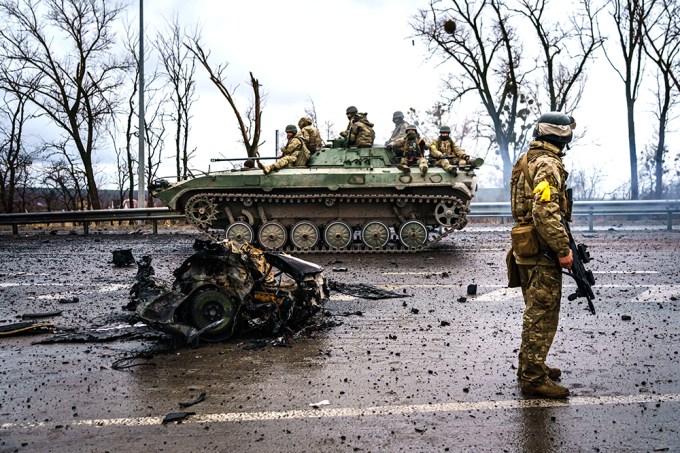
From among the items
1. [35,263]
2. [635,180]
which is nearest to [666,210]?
[635,180]

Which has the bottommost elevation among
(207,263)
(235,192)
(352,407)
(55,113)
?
(352,407)

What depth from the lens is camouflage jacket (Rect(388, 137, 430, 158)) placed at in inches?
625

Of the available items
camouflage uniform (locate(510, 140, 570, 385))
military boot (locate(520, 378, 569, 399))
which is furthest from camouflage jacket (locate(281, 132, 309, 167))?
military boot (locate(520, 378, 569, 399))

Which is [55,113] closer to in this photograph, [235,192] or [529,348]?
[235,192]

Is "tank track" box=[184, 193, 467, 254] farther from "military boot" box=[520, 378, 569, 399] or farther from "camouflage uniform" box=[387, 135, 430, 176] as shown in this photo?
"military boot" box=[520, 378, 569, 399]

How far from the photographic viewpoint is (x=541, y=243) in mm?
5160

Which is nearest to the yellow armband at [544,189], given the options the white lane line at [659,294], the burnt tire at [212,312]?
the burnt tire at [212,312]

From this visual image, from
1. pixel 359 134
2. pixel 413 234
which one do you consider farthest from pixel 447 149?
pixel 413 234

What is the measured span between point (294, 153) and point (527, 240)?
11230mm

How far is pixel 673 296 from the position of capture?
28.7 feet

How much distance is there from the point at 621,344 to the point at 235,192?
34.5 feet

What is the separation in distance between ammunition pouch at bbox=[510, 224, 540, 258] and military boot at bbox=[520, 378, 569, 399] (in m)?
0.93

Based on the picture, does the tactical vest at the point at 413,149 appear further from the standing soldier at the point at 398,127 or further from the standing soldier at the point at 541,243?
the standing soldier at the point at 541,243

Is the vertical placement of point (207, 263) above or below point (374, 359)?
above
